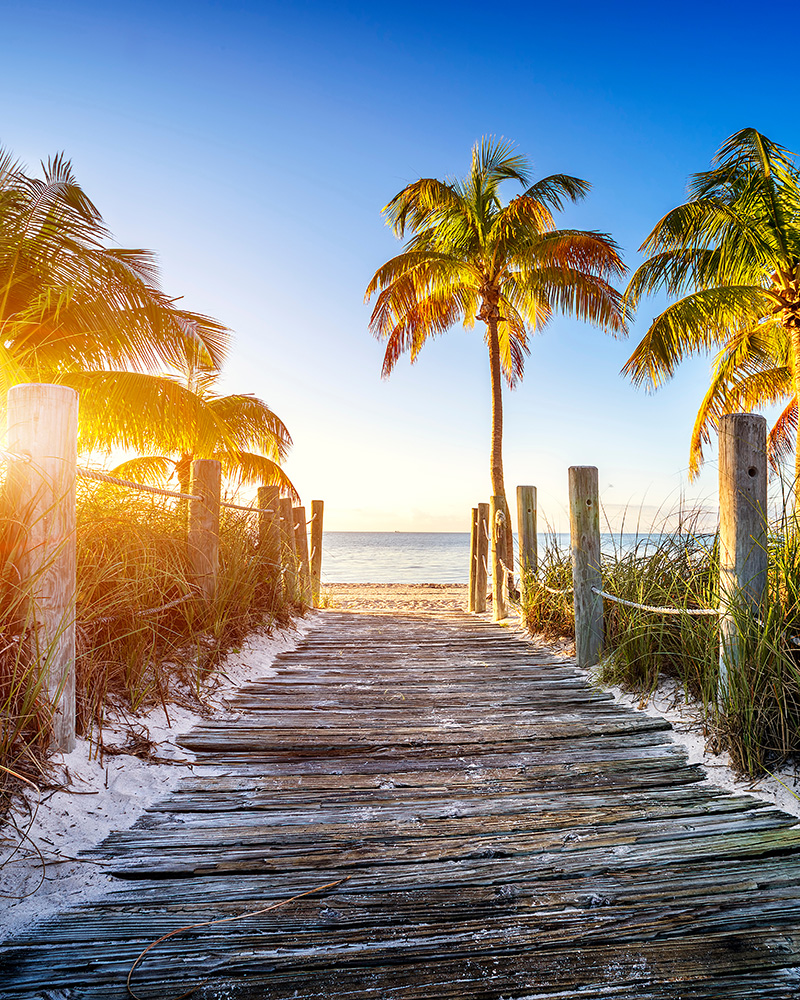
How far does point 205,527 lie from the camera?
3.94 metres

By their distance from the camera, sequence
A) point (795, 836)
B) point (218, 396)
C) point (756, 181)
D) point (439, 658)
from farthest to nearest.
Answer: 1. point (218, 396)
2. point (756, 181)
3. point (439, 658)
4. point (795, 836)

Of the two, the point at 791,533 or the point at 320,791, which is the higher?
the point at 791,533

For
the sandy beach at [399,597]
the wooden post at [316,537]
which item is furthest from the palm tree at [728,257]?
the sandy beach at [399,597]

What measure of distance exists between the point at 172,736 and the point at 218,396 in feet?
36.0

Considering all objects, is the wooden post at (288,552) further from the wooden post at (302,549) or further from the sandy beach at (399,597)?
the sandy beach at (399,597)

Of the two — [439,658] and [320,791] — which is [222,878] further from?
[439,658]

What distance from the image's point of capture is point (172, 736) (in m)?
2.67

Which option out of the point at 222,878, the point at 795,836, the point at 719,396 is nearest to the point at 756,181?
the point at 719,396

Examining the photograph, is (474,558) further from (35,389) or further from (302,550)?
(35,389)

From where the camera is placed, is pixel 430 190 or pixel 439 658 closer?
pixel 439 658

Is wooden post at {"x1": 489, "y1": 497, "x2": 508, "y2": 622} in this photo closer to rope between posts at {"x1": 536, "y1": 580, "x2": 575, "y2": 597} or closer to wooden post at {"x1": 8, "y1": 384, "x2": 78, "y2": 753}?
rope between posts at {"x1": 536, "y1": 580, "x2": 575, "y2": 597}

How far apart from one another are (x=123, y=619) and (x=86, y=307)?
235 inches

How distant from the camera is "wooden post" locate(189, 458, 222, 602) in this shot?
381cm

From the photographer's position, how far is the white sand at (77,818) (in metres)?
1.57
